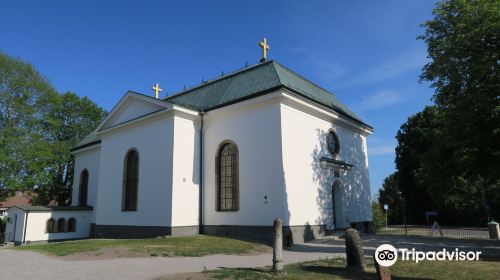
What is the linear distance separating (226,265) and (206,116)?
1142 centimetres

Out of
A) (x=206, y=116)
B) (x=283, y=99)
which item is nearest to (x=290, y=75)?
(x=283, y=99)

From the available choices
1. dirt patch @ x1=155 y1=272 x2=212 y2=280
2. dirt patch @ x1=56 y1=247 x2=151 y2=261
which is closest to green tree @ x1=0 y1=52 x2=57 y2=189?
dirt patch @ x1=56 y1=247 x2=151 y2=261

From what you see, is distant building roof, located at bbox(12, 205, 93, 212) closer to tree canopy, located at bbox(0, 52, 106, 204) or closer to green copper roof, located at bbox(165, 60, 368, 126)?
tree canopy, located at bbox(0, 52, 106, 204)

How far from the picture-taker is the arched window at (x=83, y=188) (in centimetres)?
2995

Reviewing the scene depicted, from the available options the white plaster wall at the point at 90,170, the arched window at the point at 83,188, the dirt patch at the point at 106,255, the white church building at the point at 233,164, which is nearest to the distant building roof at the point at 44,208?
the white church building at the point at 233,164

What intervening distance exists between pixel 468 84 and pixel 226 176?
1240 cm

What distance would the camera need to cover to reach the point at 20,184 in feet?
103

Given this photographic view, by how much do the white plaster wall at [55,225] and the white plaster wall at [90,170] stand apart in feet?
2.26

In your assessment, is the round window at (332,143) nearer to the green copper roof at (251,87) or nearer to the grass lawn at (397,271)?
the green copper roof at (251,87)

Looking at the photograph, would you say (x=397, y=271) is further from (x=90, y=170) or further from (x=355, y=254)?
(x=90, y=170)

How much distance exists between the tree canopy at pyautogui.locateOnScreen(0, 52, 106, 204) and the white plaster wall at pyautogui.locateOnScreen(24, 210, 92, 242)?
871 centimetres

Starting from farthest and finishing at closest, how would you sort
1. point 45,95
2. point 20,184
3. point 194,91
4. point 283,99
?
1. point 45,95
2. point 20,184
3. point 194,91
4. point 283,99

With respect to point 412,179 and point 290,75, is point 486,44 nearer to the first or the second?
point 290,75

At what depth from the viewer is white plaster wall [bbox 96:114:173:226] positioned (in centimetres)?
1919
